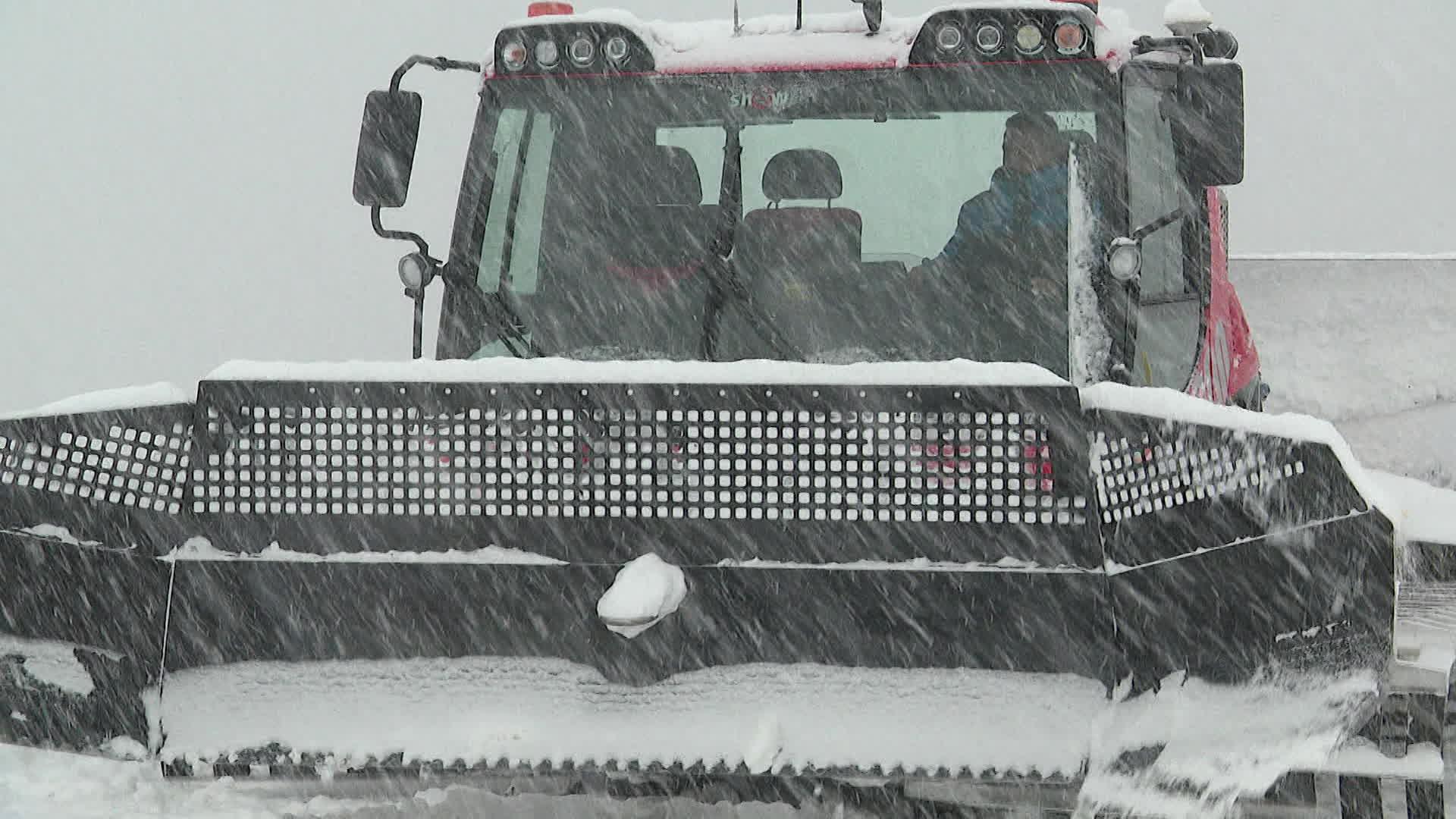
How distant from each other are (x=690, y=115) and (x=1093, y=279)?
4.23 ft

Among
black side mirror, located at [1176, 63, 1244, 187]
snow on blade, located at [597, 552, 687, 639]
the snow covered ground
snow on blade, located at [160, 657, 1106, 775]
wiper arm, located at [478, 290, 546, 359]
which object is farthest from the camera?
the snow covered ground

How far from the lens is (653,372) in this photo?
3494mm

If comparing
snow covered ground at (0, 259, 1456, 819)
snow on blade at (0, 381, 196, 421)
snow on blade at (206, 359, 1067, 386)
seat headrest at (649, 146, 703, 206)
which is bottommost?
snow covered ground at (0, 259, 1456, 819)

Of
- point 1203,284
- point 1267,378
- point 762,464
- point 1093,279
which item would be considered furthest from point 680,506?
point 1267,378

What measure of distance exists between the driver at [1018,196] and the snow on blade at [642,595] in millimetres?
1643

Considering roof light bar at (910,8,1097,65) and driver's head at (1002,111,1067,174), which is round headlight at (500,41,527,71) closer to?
roof light bar at (910,8,1097,65)

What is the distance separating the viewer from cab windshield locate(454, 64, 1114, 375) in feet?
15.5

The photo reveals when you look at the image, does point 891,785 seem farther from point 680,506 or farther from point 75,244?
point 75,244

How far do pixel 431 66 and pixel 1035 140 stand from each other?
1878 mm

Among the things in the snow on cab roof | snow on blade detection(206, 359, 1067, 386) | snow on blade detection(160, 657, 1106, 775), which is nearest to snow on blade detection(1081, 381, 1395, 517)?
snow on blade detection(206, 359, 1067, 386)

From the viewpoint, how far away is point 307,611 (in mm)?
3633

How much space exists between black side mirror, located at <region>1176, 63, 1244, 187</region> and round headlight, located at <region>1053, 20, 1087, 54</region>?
423 millimetres

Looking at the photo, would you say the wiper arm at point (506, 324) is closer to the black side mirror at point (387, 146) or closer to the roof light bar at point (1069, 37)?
the black side mirror at point (387, 146)

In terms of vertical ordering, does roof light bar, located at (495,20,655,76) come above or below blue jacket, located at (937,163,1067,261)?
above
